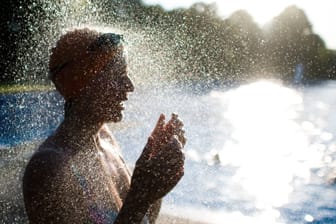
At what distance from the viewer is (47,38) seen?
80.6ft

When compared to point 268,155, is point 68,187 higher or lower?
lower

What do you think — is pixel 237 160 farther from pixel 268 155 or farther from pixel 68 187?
pixel 68 187

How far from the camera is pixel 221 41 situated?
62125 millimetres

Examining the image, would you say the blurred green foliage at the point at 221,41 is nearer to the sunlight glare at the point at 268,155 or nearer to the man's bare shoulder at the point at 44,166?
the sunlight glare at the point at 268,155

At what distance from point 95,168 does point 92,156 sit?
7cm

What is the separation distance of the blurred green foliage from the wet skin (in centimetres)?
2369

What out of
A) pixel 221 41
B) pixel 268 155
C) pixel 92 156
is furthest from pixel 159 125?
pixel 221 41

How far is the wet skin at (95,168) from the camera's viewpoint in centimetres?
204

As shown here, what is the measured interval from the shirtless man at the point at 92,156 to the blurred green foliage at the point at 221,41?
931 inches

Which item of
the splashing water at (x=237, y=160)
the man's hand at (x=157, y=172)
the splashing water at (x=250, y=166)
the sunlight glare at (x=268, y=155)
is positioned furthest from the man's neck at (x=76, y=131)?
the sunlight glare at (x=268, y=155)

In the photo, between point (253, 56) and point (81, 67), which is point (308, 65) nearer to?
point (253, 56)

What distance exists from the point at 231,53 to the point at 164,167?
60203mm

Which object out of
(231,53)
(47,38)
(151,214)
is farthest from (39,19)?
(231,53)

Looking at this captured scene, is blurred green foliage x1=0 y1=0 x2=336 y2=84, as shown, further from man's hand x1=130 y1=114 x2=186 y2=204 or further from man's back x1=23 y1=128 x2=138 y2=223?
man's hand x1=130 y1=114 x2=186 y2=204
